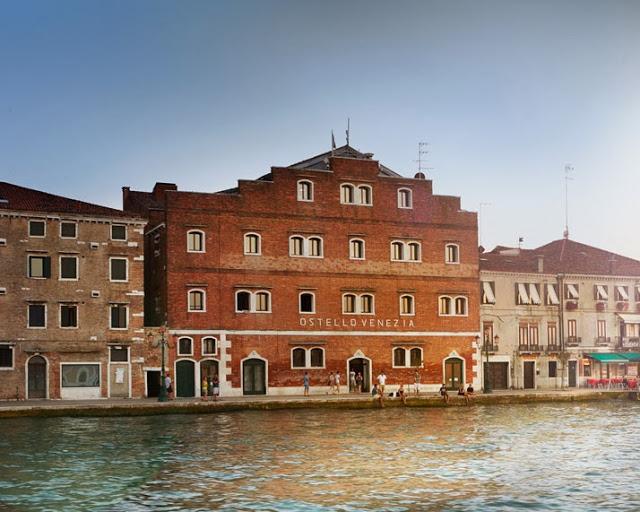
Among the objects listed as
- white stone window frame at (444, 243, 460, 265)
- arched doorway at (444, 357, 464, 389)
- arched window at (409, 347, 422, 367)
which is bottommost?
arched doorway at (444, 357, 464, 389)

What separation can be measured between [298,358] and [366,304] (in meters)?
4.98

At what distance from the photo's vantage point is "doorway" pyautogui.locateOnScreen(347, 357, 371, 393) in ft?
185

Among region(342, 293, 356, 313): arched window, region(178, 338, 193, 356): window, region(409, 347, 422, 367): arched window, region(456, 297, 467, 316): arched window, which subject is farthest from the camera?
region(456, 297, 467, 316): arched window

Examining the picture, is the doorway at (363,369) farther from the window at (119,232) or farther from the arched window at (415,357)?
the window at (119,232)

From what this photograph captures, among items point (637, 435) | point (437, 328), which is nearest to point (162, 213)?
point (437, 328)

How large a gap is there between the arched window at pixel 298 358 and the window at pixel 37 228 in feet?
47.2

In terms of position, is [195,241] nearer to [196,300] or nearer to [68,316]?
[196,300]

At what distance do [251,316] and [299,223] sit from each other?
5.70 metres

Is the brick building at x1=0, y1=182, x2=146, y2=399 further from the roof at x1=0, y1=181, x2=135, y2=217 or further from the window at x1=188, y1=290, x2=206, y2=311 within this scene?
the window at x1=188, y1=290, x2=206, y2=311

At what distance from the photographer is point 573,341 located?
209ft

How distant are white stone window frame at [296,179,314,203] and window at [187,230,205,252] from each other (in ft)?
19.6

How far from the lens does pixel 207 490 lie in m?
25.5

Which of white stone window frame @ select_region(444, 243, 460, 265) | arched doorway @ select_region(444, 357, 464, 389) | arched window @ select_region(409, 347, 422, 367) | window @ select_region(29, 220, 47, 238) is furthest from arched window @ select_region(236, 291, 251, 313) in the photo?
arched doorway @ select_region(444, 357, 464, 389)

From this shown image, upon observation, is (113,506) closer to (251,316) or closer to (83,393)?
(83,393)
